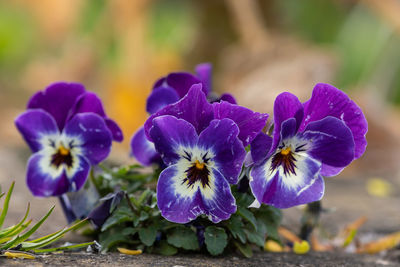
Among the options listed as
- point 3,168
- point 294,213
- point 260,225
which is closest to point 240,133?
point 260,225

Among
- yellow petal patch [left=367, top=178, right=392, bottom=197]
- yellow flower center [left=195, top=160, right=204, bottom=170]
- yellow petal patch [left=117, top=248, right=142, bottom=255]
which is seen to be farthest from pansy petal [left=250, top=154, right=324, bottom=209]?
yellow petal patch [left=367, top=178, right=392, bottom=197]

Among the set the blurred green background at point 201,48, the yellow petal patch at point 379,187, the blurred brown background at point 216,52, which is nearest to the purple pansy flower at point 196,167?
the yellow petal patch at point 379,187

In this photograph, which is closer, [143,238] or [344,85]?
[143,238]

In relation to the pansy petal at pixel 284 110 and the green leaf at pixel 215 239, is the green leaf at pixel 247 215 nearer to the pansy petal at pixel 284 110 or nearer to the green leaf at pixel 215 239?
the green leaf at pixel 215 239

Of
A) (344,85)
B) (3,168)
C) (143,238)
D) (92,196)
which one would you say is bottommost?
(143,238)

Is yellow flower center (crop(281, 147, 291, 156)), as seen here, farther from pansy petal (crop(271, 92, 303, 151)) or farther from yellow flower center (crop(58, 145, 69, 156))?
yellow flower center (crop(58, 145, 69, 156))

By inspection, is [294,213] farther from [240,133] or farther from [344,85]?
[344,85]

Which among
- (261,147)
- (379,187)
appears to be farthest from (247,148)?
(379,187)

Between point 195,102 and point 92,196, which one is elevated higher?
point 195,102
